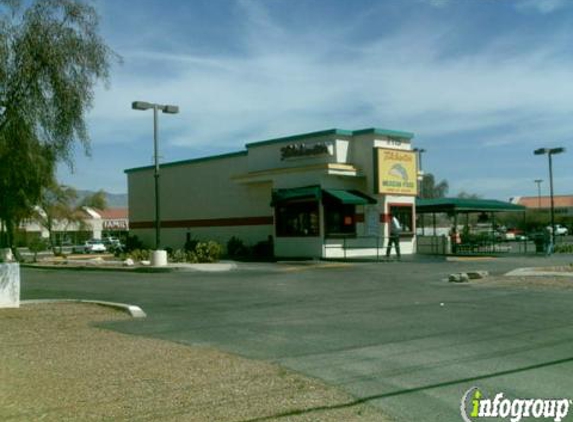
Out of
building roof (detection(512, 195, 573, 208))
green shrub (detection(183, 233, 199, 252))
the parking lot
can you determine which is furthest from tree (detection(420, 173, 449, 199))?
the parking lot

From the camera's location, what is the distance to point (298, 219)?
33.0m

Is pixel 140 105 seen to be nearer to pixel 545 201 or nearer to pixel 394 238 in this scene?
pixel 394 238

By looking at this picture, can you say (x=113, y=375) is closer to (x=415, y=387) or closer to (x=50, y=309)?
(x=415, y=387)

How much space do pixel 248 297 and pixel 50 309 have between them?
462cm

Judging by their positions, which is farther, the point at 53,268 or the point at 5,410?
the point at 53,268

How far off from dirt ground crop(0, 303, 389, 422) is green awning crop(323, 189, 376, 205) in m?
20.1

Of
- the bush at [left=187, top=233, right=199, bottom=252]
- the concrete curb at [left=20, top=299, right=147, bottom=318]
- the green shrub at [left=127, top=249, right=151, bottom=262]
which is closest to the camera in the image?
the concrete curb at [left=20, top=299, right=147, bottom=318]

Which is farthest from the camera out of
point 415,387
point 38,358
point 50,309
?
point 50,309

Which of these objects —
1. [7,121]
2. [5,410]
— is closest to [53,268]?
[7,121]

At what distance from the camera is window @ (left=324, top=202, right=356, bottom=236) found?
3212 cm

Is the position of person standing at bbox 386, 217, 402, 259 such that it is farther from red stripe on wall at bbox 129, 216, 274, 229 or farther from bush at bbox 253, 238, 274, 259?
red stripe on wall at bbox 129, 216, 274, 229

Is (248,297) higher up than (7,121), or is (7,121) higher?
(7,121)

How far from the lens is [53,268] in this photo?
32.8 metres

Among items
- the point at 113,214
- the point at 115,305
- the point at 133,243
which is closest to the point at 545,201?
the point at 113,214
